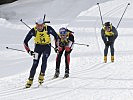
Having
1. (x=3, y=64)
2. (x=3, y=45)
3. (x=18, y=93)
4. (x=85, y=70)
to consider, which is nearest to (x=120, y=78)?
(x=85, y=70)

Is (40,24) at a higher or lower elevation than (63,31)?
higher

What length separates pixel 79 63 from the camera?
1225 cm

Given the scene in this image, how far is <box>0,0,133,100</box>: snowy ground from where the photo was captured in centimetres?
846

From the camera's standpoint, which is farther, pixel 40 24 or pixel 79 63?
pixel 79 63

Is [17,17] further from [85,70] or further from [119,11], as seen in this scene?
[85,70]

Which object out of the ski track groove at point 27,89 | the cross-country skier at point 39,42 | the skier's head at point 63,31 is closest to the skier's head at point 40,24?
the cross-country skier at point 39,42

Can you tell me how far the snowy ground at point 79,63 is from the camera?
846cm

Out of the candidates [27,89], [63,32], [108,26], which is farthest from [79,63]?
[27,89]

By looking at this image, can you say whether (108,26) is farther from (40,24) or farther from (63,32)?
(40,24)

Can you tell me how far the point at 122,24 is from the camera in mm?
19266

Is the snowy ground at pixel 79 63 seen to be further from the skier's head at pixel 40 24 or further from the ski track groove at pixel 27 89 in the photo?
the skier's head at pixel 40 24

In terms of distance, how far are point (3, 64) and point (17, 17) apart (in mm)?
11567

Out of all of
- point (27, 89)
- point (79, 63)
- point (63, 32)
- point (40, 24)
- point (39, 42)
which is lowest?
point (27, 89)

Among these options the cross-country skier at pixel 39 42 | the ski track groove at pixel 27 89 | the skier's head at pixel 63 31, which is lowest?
the ski track groove at pixel 27 89
